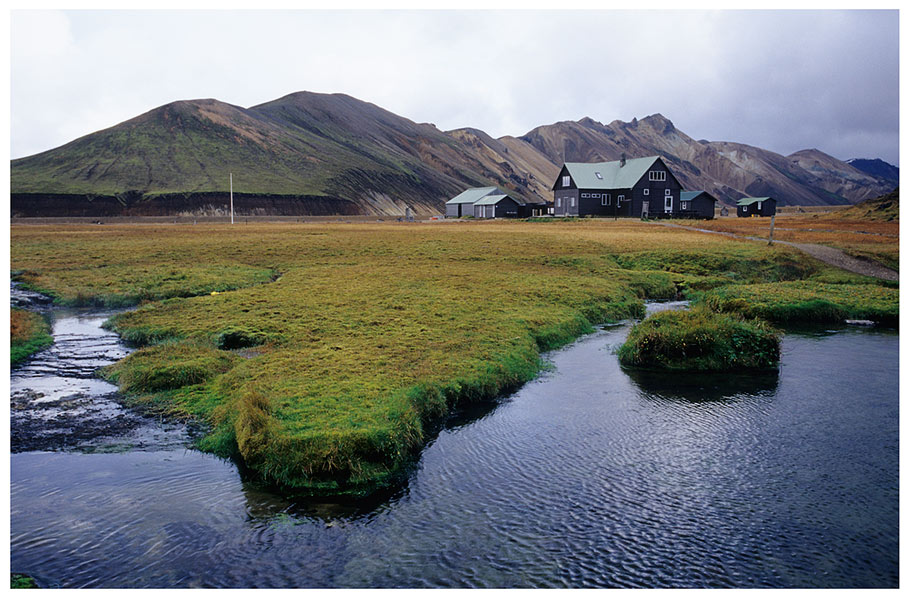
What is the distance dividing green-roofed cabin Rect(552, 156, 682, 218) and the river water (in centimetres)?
10113

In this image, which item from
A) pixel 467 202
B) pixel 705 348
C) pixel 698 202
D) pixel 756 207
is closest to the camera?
pixel 705 348

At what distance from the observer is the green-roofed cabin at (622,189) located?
379 feet

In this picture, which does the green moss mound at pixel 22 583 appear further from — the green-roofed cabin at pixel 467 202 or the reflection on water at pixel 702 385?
the green-roofed cabin at pixel 467 202

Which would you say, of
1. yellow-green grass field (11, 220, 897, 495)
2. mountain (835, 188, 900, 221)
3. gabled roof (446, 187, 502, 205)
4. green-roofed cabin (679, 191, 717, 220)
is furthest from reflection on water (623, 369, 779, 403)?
gabled roof (446, 187, 502, 205)

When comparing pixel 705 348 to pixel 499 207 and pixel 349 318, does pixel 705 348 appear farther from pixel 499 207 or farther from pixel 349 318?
pixel 499 207

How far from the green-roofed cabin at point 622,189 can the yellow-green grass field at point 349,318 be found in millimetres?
59542

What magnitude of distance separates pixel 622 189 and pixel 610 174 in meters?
5.63

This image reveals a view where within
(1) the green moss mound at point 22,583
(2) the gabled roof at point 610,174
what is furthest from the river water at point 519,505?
(2) the gabled roof at point 610,174

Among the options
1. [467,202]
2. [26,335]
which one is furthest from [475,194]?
[26,335]

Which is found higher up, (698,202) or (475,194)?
(475,194)

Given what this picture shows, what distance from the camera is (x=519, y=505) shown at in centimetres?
1245

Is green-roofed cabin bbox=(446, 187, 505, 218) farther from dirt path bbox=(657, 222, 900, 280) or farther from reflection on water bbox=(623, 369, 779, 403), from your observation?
reflection on water bbox=(623, 369, 779, 403)

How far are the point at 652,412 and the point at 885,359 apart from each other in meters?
11.0
